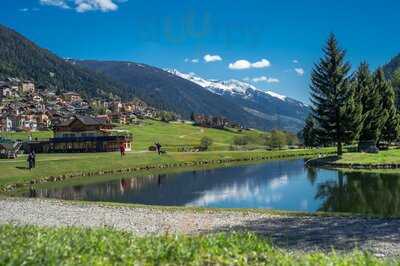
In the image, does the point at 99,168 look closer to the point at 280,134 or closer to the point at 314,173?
the point at 314,173

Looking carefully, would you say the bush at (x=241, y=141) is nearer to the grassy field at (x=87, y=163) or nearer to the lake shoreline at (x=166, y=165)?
the lake shoreline at (x=166, y=165)

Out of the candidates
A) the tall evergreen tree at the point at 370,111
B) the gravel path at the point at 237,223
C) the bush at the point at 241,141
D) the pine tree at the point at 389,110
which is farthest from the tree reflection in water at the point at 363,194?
the bush at the point at 241,141

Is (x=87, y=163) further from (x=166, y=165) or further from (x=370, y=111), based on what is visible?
(x=370, y=111)

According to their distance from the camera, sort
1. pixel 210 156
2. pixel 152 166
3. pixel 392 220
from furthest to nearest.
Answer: pixel 210 156
pixel 152 166
pixel 392 220

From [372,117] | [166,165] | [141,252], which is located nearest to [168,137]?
[166,165]

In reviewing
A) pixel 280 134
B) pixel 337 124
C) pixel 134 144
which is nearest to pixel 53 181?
pixel 337 124

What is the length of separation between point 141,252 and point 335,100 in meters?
66.7

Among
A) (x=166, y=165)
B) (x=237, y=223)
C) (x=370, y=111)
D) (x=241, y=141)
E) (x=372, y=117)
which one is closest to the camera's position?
(x=237, y=223)

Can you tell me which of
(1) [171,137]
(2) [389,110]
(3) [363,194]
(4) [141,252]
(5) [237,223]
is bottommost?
(3) [363,194]

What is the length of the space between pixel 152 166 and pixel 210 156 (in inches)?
773

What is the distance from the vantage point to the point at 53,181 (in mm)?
57375

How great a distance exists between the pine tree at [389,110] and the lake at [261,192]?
33.1m

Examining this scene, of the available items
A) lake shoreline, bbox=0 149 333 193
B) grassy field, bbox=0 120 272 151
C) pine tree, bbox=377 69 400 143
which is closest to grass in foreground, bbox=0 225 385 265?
lake shoreline, bbox=0 149 333 193

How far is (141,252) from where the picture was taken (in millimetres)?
10977
